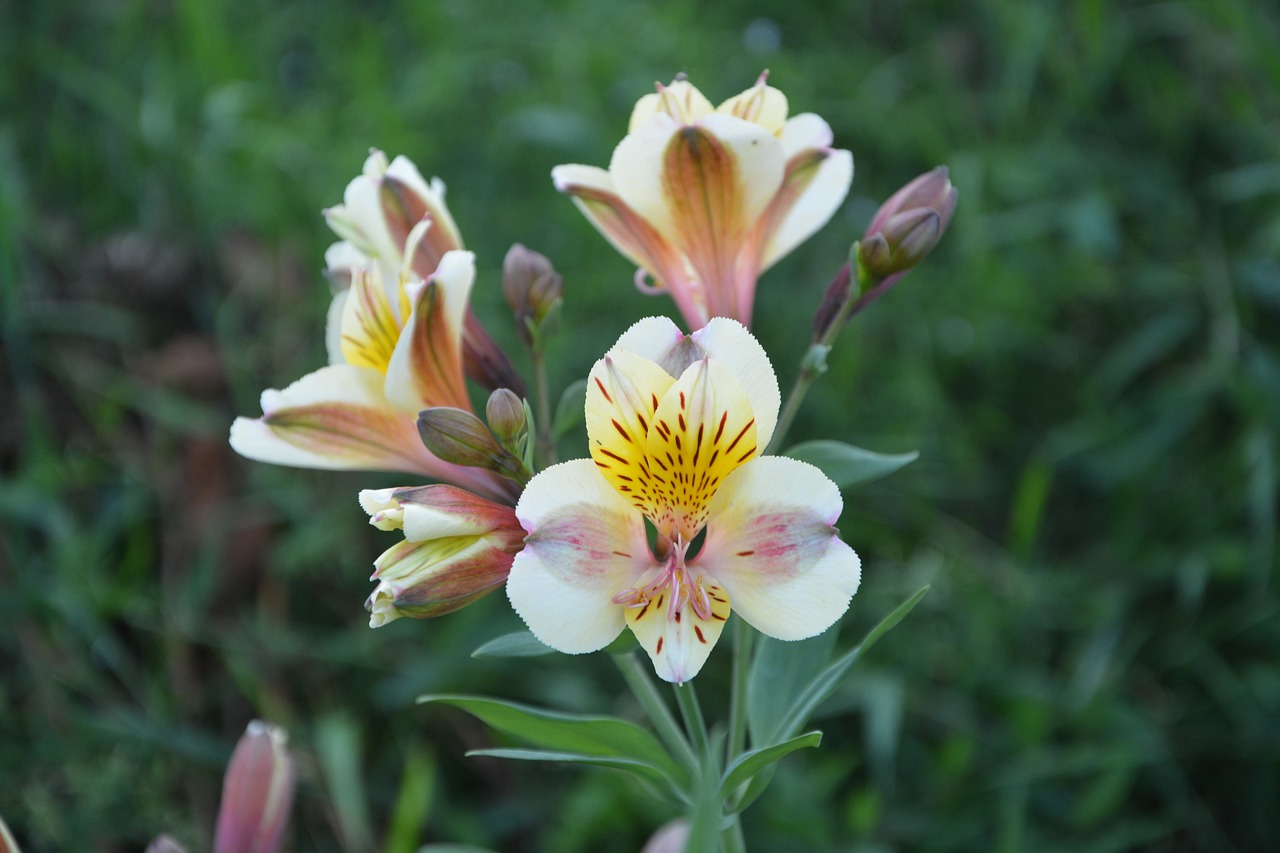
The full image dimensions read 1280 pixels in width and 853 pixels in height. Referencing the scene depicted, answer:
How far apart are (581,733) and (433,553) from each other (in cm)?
18

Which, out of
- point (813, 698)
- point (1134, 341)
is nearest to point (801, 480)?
Answer: point (813, 698)

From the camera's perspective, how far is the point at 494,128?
76.1 inches

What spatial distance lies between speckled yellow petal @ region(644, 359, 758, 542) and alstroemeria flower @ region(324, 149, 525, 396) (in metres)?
0.18

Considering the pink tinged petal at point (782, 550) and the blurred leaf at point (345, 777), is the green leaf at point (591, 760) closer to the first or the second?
the pink tinged petal at point (782, 550)

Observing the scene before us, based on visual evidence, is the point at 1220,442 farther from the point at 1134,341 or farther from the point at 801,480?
the point at 801,480

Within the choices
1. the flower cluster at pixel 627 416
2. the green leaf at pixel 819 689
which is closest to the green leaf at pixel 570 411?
the flower cluster at pixel 627 416

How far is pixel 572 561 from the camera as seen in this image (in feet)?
1.89

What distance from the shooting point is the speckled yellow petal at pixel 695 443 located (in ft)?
1.89

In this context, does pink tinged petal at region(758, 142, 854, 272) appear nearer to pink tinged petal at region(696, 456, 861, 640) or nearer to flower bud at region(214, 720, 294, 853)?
pink tinged petal at region(696, 456, 861, 640)

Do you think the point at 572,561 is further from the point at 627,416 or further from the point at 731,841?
the point at 731,841

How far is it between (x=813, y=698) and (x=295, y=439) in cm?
37

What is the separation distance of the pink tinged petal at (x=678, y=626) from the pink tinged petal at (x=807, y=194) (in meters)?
0.28

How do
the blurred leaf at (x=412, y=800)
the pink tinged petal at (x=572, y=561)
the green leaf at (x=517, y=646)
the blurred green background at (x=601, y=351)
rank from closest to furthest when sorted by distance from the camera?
the pink tinged petal at (x=572, y=561) < the green leaf at (x=517, y=646) < the blurred leaf at (x=412, y=800) < the blurred green background at (x=601, y=351)

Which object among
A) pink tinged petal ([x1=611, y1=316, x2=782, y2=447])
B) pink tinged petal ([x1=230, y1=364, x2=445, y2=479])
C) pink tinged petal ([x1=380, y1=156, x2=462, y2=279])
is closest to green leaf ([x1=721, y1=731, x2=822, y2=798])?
pink tinged petal ([x1=611, y1=316, x2=782, y2=447])
